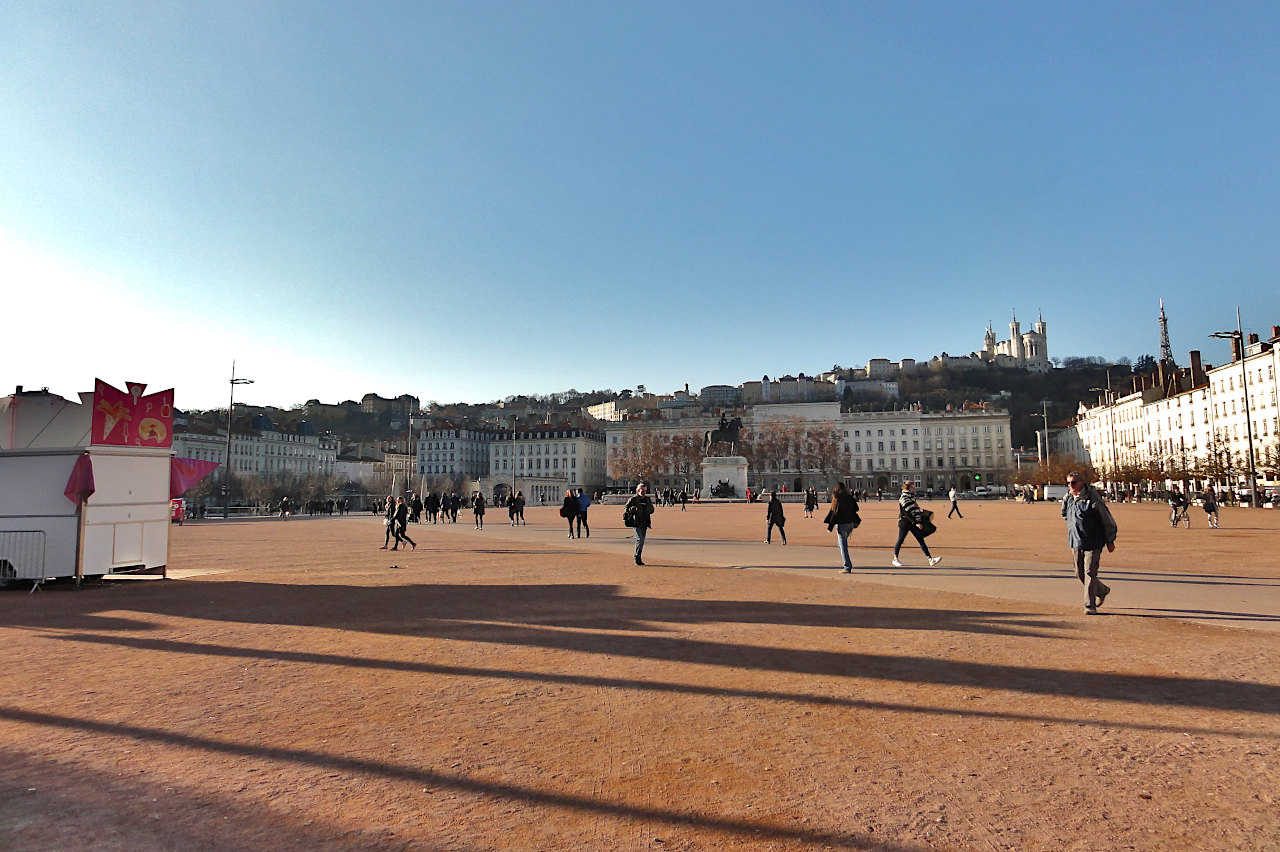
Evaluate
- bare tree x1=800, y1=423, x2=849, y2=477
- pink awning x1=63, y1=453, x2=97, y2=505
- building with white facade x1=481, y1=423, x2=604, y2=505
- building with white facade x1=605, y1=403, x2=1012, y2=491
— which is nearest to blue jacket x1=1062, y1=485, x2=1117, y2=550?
pink awning x1=63, y1=453, x2=97, y2=505

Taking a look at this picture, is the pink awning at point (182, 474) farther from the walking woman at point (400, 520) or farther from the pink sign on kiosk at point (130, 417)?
the walking woman at point (400, 520)

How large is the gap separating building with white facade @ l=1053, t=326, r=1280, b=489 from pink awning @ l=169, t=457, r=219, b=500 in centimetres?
Result: 5193

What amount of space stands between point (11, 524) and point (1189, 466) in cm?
8424

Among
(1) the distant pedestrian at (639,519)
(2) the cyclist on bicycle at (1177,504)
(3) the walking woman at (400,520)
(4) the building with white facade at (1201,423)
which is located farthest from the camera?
(4) the building with white facade at (1201,423)

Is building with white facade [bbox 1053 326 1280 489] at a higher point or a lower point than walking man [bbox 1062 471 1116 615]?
higher

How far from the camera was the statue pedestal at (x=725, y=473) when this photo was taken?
77062 millimetres

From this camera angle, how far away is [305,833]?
372 cm

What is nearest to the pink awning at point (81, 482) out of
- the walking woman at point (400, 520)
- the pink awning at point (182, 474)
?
the pink awning at point (182, 474)

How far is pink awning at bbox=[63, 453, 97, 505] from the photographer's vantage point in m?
13.1

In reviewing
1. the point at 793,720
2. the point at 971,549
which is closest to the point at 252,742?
the point at 793,720

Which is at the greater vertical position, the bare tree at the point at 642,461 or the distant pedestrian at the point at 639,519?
the bare tree at the point at 642,461

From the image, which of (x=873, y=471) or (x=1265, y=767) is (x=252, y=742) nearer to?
(x=1265, y=767)

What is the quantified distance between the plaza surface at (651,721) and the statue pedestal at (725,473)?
65275 millimetres

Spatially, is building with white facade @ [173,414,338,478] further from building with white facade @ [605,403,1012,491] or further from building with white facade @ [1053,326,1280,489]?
building with white facade @ [1053,326,1280,489]
